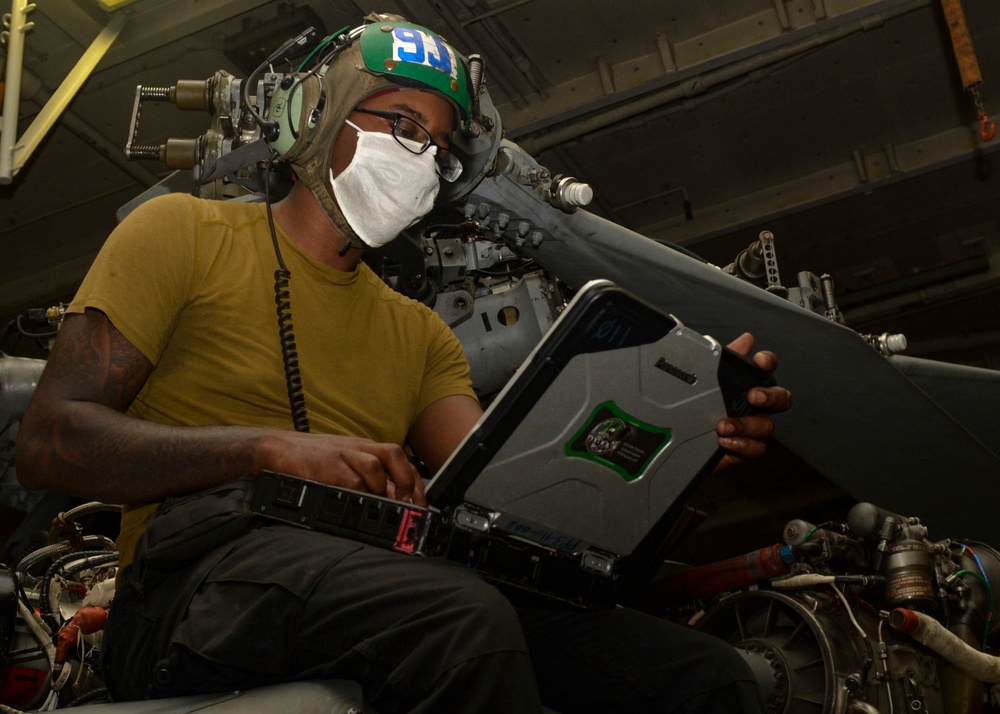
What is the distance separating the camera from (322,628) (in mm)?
1387

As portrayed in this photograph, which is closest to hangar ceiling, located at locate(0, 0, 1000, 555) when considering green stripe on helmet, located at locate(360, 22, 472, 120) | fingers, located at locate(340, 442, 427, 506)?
green stripe on helmet, located at locate(360, 22, 472, 120)

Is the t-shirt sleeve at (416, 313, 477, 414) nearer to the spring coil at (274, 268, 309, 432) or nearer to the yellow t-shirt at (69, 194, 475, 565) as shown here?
the yellow t-shirt at (69, 194, 475, 565)

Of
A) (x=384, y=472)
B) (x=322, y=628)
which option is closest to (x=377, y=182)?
(x=384, y=472)

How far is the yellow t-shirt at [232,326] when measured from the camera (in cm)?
173

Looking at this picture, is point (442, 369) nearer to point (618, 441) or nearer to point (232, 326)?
point (232, 326)

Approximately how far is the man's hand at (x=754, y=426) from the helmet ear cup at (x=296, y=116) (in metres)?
1.10

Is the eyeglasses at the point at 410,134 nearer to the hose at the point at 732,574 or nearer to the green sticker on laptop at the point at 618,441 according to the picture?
the green sticker on laptop at the point at 618,441

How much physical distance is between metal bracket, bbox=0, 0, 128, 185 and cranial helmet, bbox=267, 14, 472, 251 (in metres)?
2.21

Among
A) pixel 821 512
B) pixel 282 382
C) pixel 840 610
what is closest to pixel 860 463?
pixel 840 610

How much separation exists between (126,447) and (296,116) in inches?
37.4

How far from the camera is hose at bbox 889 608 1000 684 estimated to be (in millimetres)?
2633

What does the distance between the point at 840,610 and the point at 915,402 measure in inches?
28.7

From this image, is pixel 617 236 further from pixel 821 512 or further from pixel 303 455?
pixel 821 512

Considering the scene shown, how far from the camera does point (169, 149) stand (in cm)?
304
